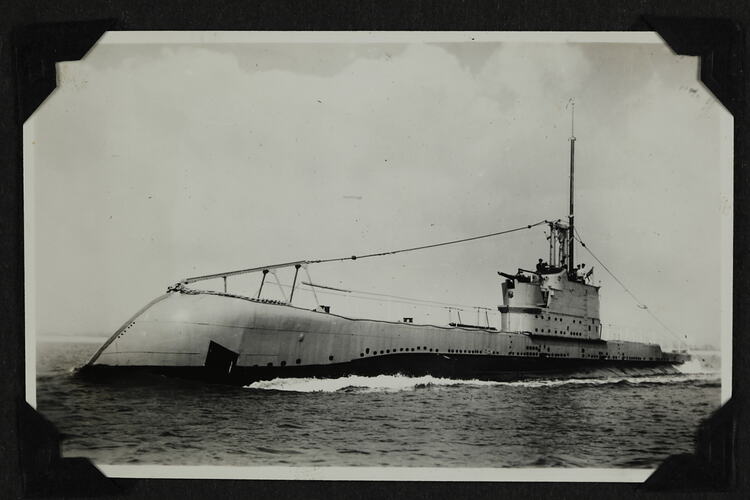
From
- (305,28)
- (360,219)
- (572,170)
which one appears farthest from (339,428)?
(305,28)

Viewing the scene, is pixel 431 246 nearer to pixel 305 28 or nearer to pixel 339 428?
pixel 339 428

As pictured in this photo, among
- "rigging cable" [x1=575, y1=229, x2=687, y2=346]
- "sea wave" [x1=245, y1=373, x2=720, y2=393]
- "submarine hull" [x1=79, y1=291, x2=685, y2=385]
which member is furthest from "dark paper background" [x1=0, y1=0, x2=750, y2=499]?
"sea wave" [x1=245, y1=373, x2=720, y2=393]

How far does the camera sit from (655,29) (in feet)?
19.0

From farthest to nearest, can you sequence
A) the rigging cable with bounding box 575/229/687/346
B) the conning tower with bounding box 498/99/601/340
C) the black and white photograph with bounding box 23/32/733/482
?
the conning tower with bounding box 498/99/601/340 → the rigging cable with bounding box 575/229/687/346 → the black and white photograph with bounding box 23/32/733/482

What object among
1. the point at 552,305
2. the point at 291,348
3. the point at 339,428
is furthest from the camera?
the point at 552,305

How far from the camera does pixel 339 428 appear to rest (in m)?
6.03

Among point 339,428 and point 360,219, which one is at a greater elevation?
point 360,219

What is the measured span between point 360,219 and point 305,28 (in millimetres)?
1896

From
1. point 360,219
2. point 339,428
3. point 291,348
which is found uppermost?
point 360,219

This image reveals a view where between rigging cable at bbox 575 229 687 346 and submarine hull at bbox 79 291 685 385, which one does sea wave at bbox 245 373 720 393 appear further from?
rigging cable at bbox 575 229 687 346

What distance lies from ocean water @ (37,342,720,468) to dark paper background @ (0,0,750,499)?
189 millimetres

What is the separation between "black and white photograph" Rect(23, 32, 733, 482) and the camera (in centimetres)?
580

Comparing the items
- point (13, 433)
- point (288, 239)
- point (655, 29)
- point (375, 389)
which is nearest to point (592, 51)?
point (655, 29)

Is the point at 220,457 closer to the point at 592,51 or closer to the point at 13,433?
the point at 13,433
